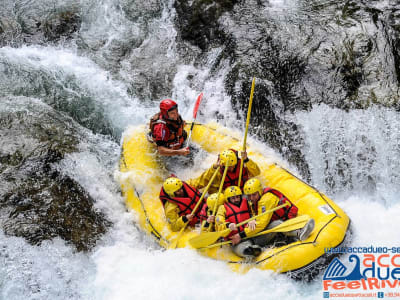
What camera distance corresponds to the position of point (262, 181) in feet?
18.5

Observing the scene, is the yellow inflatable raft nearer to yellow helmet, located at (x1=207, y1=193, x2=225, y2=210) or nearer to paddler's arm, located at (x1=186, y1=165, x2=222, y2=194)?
yellow helmet, located at (x1=207, y1=193, x2=225, y2=210)

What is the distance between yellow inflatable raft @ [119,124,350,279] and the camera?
14.9 feet

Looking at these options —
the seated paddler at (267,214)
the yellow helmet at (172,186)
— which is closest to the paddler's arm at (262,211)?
the seated paddler at (267,214)

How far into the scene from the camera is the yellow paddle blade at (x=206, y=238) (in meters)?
4.80

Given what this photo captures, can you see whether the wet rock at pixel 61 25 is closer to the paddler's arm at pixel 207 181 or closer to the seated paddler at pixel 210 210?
the paddler's arm at pixel 207 181

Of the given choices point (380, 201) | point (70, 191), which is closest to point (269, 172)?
point (380, 201)

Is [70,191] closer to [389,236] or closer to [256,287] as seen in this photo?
[256,287]

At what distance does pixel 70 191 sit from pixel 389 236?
13.2 feet

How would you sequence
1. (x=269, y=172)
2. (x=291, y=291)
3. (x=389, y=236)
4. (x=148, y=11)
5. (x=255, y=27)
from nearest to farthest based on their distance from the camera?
(x=291, y=291)
(x=389, y=236)
(x=269, y=172)
(x=255, y=27)
(x=148, y=11)

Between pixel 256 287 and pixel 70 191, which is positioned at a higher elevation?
pixel 70 191

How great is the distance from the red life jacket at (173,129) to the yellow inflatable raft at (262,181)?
0.31 meters

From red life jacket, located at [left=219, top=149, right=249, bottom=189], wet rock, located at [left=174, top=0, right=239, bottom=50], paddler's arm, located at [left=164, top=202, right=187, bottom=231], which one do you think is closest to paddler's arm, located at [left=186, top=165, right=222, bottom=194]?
red life jacket, located at [left=219, top=149, right=249, bottom=189]

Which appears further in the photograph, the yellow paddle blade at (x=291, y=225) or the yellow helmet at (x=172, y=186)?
the yellow helmet at (x=172, y=186)

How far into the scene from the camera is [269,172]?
5664 mm
